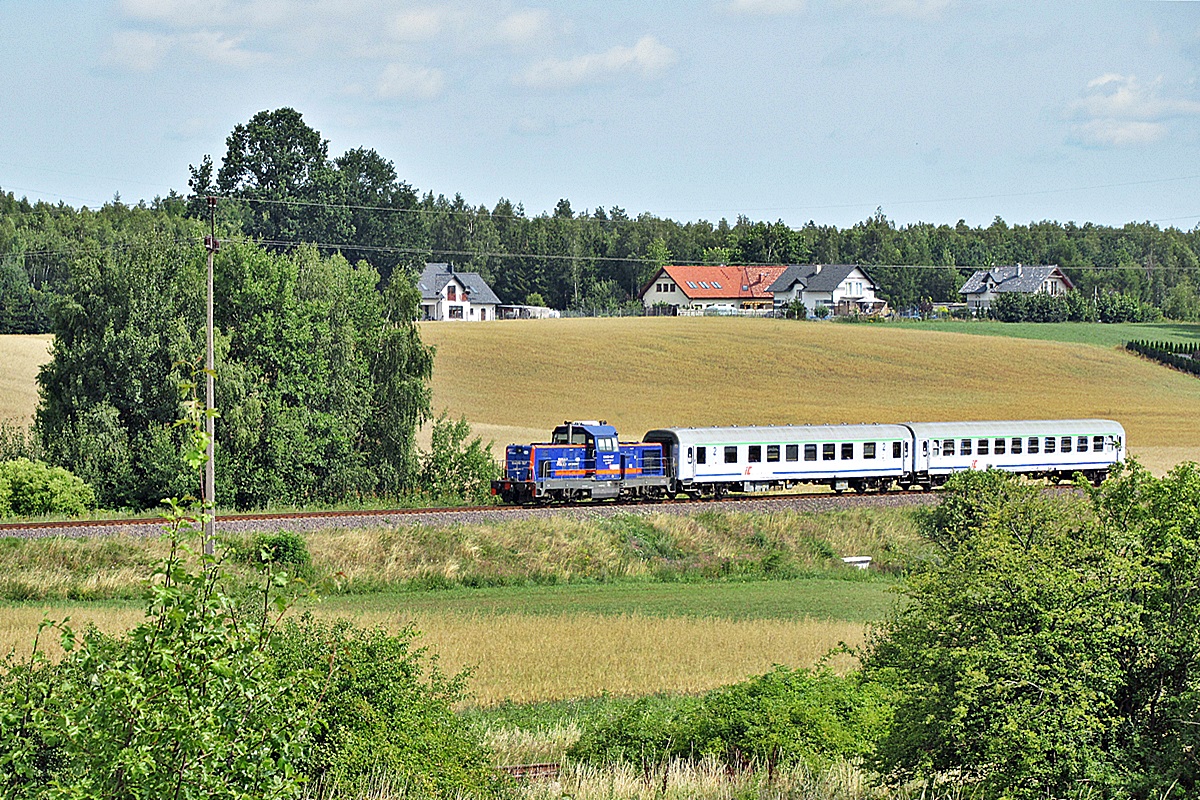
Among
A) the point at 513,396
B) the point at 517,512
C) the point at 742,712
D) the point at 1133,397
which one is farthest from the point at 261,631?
the point at 1133,397

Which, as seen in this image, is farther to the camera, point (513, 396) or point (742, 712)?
point (513, 396)

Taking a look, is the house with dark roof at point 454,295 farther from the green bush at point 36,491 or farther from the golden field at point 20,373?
the green bush at point 36,491

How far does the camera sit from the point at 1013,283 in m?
159

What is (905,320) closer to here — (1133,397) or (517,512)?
(1133,397)

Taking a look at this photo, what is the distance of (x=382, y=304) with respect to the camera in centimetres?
5294

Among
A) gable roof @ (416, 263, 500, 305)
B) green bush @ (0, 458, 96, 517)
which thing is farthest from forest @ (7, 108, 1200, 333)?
green bush @ (0, 458, 96, 517)

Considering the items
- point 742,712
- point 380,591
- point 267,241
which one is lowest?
point 380,591

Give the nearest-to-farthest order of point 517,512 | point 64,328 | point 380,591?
point 380,591, point 517,512, point 64,328

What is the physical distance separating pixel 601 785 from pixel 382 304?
40979 mm

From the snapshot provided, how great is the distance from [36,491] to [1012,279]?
141 metres

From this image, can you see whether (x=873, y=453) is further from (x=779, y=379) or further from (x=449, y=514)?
(x=779, y=379)

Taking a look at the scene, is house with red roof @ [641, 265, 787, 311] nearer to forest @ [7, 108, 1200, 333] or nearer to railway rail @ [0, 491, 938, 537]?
forest @ [7, 108, 1200, 333]

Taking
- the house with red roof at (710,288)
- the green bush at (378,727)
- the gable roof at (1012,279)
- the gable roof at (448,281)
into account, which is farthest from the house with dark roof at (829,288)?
the green bush at (378,727)

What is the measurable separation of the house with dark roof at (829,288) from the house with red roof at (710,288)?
2361 mm
